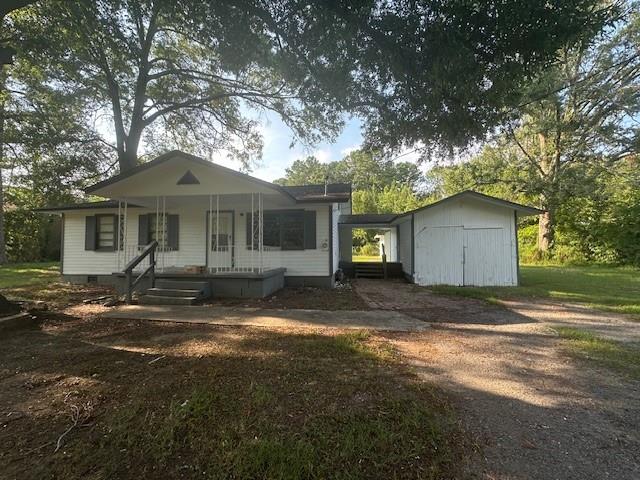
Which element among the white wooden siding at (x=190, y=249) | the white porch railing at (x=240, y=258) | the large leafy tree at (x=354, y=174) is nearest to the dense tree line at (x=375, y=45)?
the white wooden siding at (x=190, y=249)

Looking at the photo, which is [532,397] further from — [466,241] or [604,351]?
[466,241]

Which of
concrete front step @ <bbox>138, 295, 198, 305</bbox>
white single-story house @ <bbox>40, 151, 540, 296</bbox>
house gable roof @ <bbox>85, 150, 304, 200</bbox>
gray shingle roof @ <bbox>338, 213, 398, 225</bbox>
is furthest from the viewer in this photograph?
gray shingle roof @ <bbox>338, 213, 398, 225</bbox>

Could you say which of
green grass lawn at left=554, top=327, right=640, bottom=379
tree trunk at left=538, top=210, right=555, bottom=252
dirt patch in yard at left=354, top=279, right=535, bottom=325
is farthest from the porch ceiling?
tree trunk at left=538, top=210, right=555, bottom=252

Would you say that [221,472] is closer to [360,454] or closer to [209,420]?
[209,420]

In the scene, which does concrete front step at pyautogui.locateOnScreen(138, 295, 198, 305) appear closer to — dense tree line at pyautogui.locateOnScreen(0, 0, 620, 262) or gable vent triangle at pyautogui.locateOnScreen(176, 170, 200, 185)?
gable vent triangle at pyautogui.locateOnScreen(176, 170, 200, 185)

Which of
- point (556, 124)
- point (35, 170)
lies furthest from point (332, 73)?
point (556, 124)

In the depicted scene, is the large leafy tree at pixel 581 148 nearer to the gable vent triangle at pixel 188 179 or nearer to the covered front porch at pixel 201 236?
the covered front porch at pixel 201 236

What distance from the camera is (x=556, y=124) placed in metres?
19.9

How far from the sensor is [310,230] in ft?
36.8

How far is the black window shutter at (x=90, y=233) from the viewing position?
482 inches

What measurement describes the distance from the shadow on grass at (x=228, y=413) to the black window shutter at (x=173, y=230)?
7.21m

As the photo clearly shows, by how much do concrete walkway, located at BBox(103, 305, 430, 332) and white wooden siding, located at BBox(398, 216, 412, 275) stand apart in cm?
675

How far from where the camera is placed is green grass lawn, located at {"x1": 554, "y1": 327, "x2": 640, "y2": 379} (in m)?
4.16

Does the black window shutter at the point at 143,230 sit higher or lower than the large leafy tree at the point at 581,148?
lower
